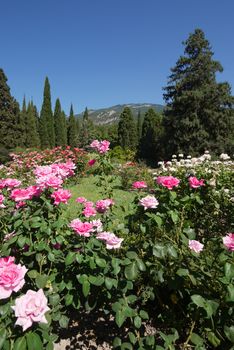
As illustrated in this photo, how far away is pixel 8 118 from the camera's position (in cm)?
2359

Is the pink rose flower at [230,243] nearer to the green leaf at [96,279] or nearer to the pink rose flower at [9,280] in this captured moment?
the green leaf at [96,279]

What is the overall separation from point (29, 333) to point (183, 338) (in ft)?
4.75

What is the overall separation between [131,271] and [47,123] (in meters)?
38.7

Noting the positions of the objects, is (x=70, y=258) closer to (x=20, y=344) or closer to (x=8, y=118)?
(x=20, y=344)

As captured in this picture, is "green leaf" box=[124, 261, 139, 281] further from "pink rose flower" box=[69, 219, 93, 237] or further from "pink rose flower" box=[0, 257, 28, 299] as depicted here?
"pink rose flower" box=[0, 257, 28, 299]

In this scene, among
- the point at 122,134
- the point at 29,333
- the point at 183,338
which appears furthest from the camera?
the point at 122,134

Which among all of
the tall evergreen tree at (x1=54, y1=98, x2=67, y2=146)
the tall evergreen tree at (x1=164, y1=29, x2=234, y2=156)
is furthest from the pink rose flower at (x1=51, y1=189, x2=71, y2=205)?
the tall evergreen tree at (x1=54, y1=98, x2=67, y2=146)

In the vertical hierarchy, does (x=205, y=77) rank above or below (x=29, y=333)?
above

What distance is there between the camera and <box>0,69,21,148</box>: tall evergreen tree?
76.7 ft

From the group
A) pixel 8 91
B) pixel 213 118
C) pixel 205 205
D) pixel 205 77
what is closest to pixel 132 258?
pixel 205 205

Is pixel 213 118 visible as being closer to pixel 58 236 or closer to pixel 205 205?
pixel 205 205

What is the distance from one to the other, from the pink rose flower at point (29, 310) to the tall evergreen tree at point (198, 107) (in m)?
20.9

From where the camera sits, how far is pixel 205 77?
73.6 feet

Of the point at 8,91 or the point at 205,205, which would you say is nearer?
the point at 205,205
